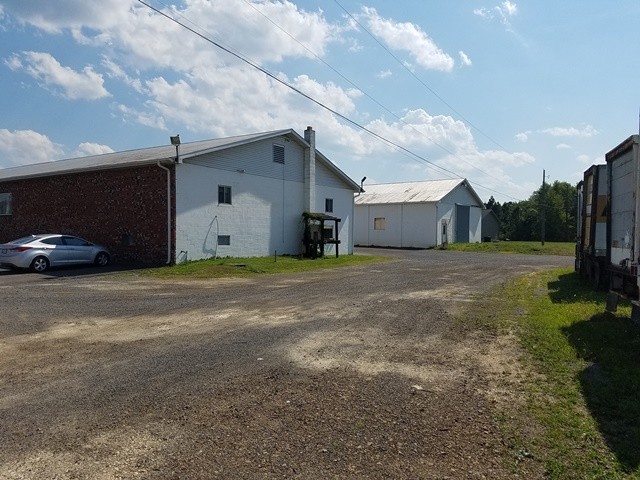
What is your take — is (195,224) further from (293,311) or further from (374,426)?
(374,426)

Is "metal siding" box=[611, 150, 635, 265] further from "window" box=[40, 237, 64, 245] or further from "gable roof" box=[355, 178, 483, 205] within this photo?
"gable roof" box=[355, 178, 483, 205]

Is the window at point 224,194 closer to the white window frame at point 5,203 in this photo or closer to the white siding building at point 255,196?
the white siding building at point 255,196

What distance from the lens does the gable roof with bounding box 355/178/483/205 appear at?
138 feet

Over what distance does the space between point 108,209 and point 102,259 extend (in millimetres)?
2578

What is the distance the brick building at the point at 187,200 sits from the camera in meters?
20.8

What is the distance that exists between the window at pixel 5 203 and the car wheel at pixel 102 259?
9.94 m

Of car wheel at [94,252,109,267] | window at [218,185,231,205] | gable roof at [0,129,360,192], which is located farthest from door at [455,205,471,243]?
car wheel at [94,252,109,267]

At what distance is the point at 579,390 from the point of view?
5.40 meters

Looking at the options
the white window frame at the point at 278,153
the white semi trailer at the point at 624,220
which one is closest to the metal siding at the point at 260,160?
the white window frame at the point at 278,153

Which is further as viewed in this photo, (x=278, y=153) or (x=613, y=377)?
(x=278, y=153)

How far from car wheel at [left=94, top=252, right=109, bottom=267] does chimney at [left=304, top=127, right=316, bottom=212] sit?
1031 cm

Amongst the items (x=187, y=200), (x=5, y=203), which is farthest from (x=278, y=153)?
(x=5, y=203)

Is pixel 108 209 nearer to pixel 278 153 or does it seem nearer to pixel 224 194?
pixel 224 194

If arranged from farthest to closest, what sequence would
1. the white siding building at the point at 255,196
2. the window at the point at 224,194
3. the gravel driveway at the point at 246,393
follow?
the window at the point at 224,194
the white siding building at the point at 255,196
the gravel driveway at the point at 246,393
